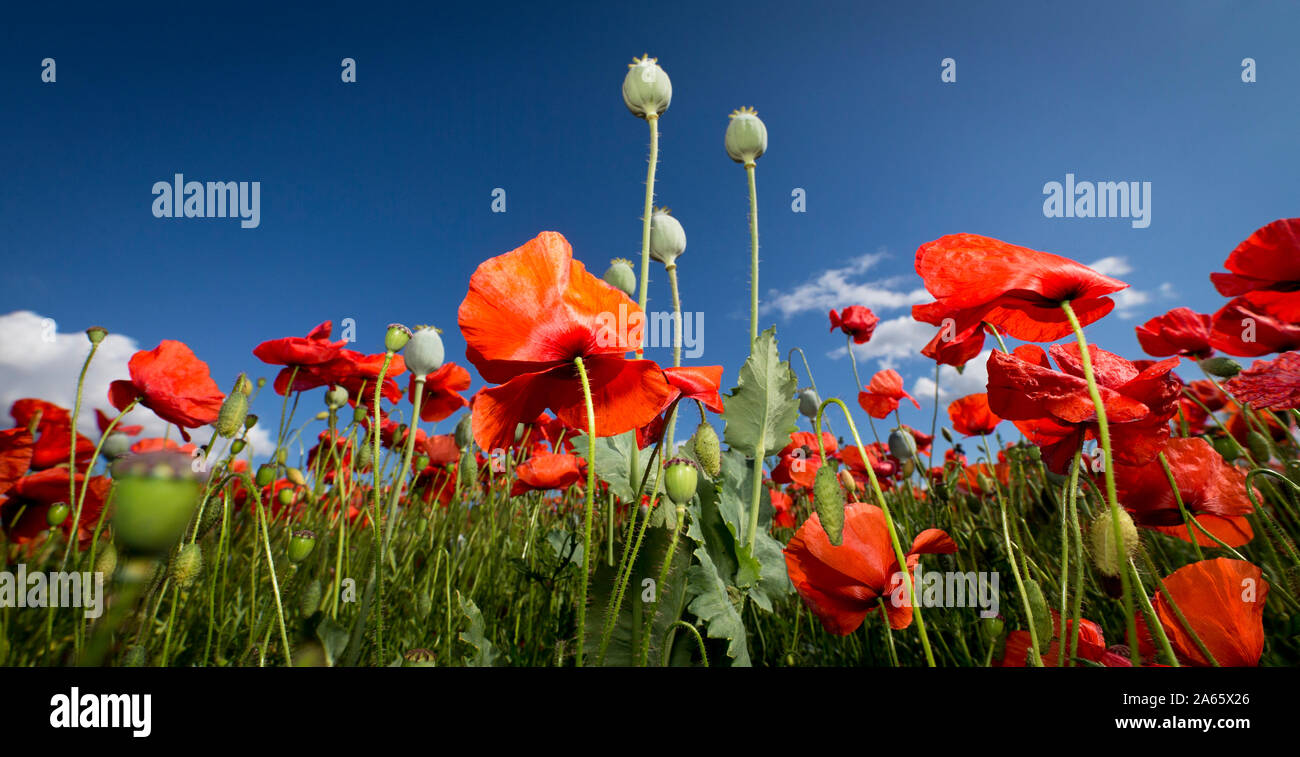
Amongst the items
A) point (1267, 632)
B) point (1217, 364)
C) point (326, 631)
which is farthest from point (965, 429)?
point (326, 631)

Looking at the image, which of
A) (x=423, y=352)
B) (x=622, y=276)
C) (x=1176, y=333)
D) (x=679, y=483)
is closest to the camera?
(x=679, y=483)

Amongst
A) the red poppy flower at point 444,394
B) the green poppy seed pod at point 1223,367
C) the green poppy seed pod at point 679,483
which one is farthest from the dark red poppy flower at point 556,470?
the green poppy seed pod at point 1223,367

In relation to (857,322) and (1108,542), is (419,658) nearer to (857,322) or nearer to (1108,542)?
(1108,542)

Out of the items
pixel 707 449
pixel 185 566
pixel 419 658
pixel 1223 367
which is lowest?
pixel 419 658

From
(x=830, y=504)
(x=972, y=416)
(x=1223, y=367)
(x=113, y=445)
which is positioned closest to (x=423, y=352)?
(x=830, y=504)

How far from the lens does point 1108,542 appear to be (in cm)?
54

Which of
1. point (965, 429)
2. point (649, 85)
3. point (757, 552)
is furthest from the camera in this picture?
point (965, 429)

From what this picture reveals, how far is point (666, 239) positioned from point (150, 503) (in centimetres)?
100

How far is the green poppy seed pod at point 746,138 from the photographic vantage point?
1334 mm

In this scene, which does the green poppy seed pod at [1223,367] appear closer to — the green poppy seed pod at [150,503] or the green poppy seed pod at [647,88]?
the green poppy seed pod at [647,88]
